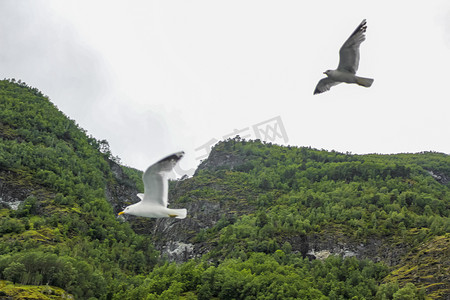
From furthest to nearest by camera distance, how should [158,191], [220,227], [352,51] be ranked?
1. [220,227]
2. [352,51]
3. [158,191]

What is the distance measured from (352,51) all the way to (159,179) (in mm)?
9998

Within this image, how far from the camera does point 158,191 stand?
57.9 ft

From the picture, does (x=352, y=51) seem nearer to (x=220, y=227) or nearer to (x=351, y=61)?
(x=351, y=61)

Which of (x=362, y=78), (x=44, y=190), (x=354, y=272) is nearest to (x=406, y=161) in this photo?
(x=354, y=272)

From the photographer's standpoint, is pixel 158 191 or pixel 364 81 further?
pixel 364 81

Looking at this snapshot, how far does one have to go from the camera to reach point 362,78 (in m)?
21.0

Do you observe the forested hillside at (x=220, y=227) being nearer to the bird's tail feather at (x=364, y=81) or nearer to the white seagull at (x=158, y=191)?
the white seagull at (x=158, y=191)

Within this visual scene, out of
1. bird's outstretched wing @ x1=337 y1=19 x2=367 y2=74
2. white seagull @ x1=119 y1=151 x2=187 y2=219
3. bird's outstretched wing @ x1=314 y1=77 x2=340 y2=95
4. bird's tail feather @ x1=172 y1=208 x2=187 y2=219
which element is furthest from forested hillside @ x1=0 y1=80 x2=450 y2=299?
bird's outstretched wing @ x1=337 y1=19 x2=367 y2=74

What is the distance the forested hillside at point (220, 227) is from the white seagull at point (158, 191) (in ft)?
105

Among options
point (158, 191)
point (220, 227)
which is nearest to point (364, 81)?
point (158, 191)

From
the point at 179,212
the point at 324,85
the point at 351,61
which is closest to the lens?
the point at 179,212

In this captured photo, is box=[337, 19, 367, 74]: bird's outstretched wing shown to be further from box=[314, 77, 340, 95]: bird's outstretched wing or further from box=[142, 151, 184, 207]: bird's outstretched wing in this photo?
box=[142, 151, 184, 207]: bird's outstretched wing

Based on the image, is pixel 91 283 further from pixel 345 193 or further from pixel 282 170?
pixel 282 170

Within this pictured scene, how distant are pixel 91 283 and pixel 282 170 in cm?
7861
